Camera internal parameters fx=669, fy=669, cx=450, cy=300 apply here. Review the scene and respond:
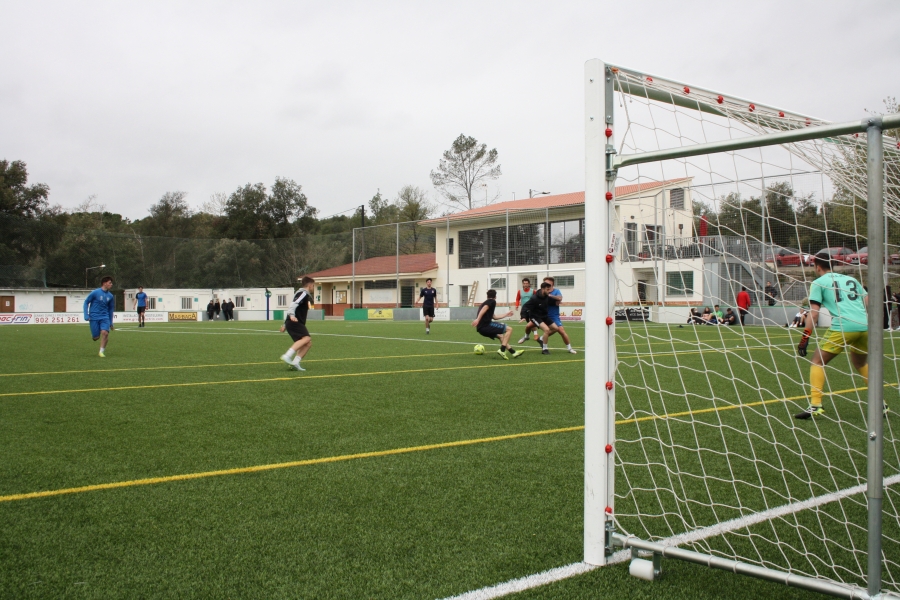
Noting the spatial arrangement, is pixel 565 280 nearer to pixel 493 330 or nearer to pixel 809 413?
pixel 493 330

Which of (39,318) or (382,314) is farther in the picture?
(382,314)

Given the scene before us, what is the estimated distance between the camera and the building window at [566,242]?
126 ft

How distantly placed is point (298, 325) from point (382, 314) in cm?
3295

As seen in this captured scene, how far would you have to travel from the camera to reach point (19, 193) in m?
58.3

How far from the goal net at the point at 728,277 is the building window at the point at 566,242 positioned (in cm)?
3300

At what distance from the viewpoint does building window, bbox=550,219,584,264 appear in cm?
3841

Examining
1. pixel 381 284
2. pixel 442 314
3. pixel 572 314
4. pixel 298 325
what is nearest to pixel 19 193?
pixel 381 284

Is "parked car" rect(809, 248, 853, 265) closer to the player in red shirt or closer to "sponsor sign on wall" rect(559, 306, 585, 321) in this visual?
the player in red shirt

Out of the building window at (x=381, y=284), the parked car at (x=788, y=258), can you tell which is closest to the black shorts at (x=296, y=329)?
the parked car at (x=788, y=258)

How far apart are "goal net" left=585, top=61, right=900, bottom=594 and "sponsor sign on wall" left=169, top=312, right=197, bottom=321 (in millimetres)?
45525

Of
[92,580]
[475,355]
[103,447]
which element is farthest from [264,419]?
[475,355]

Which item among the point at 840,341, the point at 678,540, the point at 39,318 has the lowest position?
the point at 678,540

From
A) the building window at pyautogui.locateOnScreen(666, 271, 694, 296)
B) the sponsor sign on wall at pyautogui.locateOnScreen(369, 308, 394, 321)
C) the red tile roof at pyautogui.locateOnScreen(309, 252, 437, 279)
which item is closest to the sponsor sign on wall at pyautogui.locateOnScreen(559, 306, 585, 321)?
the sponsor sign on wall at pyautogui.locateOnScreen(369, 308, 394, 321)

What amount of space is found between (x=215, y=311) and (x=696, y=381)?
43.0 m
